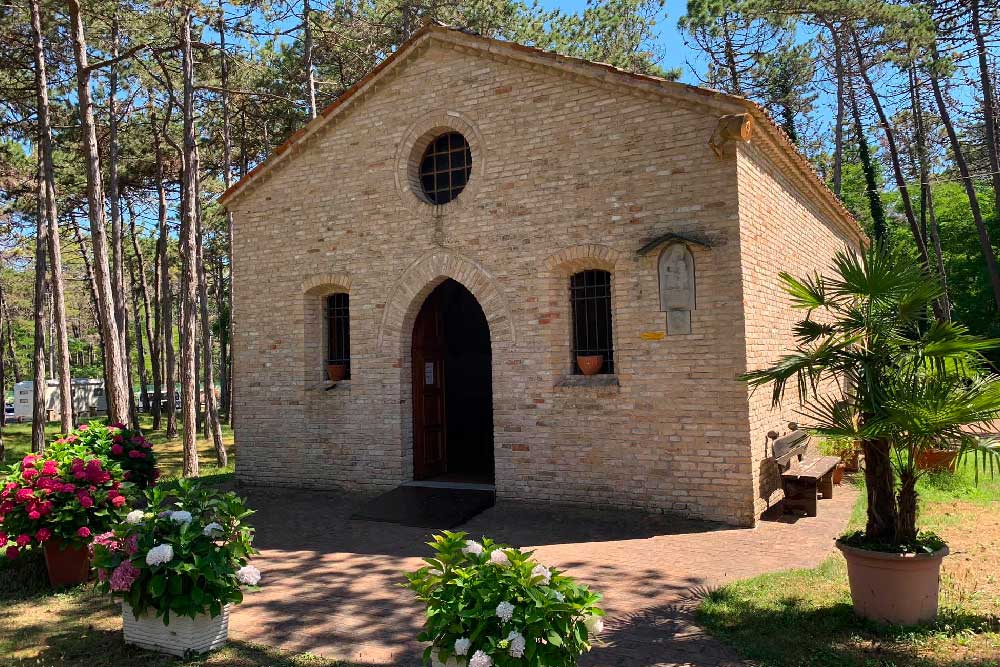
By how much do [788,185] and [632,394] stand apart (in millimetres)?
4618

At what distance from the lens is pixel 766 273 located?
9312 millimetres

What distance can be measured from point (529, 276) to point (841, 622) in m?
5.75

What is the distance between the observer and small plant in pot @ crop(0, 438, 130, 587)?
657cm

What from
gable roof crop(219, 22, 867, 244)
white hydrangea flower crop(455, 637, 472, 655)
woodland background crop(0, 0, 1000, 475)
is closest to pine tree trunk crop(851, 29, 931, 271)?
woodland background crop(0, 0, 1000, 475)

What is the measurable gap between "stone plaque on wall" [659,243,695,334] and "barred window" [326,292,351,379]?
5672 mm

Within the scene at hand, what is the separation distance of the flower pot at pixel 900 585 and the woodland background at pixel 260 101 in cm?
1213

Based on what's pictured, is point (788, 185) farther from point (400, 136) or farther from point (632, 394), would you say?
point (400, 136)

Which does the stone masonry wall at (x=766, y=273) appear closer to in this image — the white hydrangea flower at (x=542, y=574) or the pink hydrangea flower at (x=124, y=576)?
the white hydrangea flower at (x=542, y=574)

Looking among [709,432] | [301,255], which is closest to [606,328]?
[709,432]

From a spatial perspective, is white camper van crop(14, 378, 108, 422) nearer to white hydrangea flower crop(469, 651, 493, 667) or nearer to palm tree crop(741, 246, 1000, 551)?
white hydrangea flower crop(469, 651, 493, 667)

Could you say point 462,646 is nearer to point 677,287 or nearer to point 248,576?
point 248,576

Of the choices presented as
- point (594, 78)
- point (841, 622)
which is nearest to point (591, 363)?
point (594, 78)

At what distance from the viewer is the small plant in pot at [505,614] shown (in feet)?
11.2

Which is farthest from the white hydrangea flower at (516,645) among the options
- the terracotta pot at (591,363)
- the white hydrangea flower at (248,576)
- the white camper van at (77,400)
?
the white camper van at (77,400)
